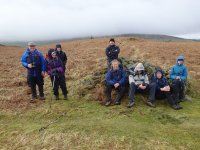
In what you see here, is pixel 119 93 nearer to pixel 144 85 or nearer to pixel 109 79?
pixel 109 79

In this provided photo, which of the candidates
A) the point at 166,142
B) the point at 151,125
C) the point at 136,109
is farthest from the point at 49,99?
the point at 166,142

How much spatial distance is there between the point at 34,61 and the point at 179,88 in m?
6.18

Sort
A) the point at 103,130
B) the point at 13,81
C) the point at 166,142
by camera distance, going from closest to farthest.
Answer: the point at 166,142 → the point at 103,130 → the point at 13,81

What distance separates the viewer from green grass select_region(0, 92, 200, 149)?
370 inches

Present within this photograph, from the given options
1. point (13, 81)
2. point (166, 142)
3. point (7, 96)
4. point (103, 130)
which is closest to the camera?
point (166, 142)

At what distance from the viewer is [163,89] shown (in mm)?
12766

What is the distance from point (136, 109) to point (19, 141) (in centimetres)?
463

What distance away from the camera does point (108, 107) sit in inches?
497

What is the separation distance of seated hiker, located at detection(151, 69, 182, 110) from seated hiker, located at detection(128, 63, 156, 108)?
12.9 inches

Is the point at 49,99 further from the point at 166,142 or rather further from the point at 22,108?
the point at 166,142

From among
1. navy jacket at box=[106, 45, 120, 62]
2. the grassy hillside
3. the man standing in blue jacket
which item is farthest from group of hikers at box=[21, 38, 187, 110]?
navy jacket at box=[106, 45, 120, 62]

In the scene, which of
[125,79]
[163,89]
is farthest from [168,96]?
[125,79]

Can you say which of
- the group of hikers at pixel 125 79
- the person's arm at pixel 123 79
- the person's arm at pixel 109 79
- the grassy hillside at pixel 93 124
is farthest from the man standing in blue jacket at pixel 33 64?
the person's arm at pixel 123 79

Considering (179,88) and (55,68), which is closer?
(179,88)
